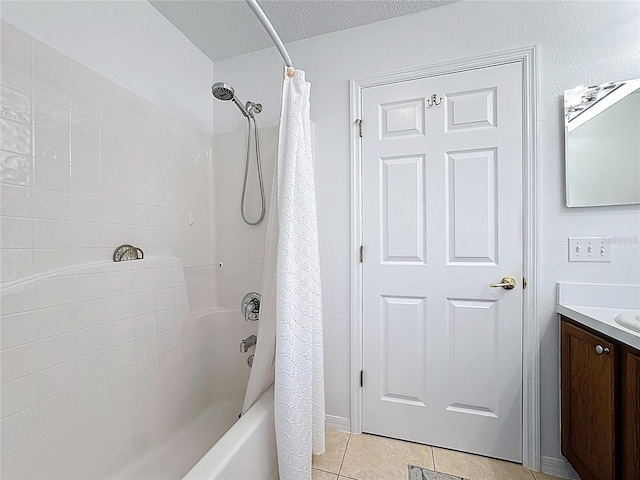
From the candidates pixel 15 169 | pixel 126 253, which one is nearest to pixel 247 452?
pixel 126 253

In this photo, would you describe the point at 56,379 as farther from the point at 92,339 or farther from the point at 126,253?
the point at 126,253

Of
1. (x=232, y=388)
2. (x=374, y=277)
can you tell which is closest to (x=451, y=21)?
(x=374, y=277)

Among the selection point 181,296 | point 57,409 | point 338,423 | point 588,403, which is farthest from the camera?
point 338,423

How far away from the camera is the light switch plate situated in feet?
4.15

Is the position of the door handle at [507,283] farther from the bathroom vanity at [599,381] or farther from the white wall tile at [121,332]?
the white wall tile at [121,332]

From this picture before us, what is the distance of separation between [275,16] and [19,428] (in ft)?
6.84

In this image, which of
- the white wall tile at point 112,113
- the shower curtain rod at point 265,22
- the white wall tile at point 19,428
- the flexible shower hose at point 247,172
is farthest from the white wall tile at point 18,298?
the shower curtain rod at point 265,22

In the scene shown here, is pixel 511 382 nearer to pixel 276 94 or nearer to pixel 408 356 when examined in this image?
pixel 408 356

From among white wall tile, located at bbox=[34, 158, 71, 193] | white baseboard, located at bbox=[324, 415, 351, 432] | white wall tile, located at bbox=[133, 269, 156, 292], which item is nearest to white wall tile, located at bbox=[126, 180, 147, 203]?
white wall tile, located at bbox=[34, 158, 71, 193]

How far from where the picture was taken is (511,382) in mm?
1401

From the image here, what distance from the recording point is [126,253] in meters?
1.34

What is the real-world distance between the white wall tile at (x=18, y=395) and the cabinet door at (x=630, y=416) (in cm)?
196

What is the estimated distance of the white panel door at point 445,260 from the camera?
4.60ft

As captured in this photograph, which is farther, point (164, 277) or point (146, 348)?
point (164, 277)
